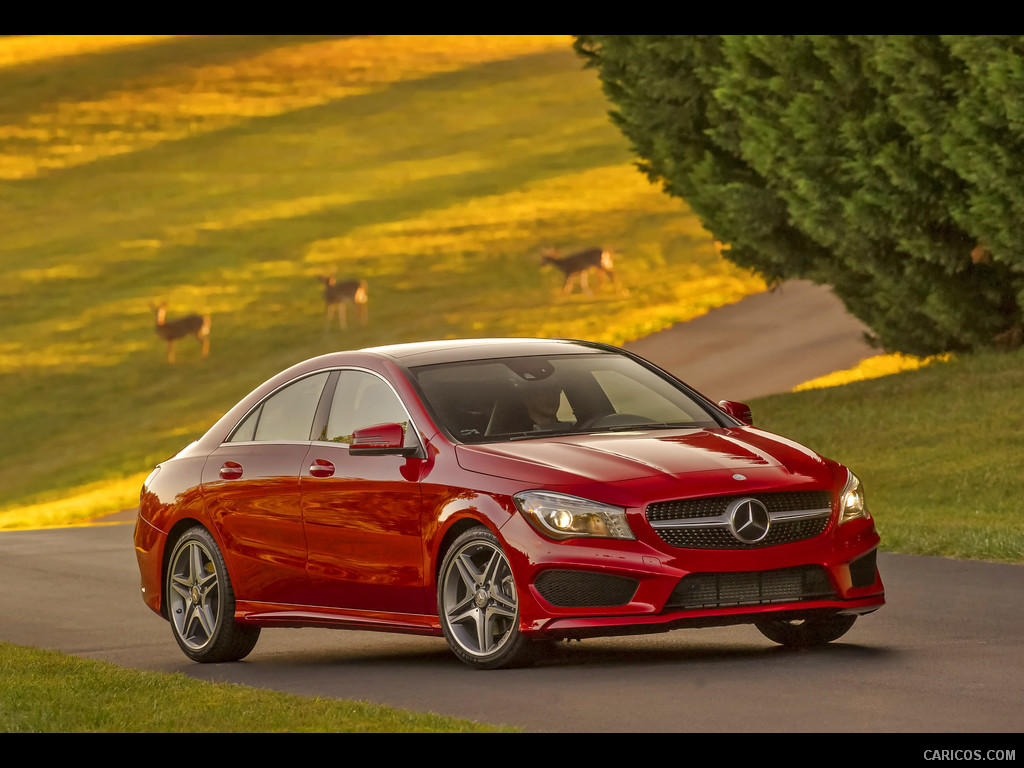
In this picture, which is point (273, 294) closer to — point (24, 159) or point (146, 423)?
point (146, 423)

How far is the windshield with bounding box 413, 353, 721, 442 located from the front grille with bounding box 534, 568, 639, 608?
1.03 meters

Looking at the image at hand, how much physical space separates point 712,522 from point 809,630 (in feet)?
4.57

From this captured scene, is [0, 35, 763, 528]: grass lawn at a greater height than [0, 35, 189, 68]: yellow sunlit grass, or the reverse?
[0, 35, 189, 68]: yellow sunlit grass

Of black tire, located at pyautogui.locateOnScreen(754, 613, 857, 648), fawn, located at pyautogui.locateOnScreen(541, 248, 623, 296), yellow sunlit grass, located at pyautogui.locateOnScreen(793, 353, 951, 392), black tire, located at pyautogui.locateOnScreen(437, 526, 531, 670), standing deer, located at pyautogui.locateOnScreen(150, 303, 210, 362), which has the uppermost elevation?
black tire, located at pyautogui.locateOnScreen(437, 526, 531, 670)

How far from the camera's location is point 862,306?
26.9 meters

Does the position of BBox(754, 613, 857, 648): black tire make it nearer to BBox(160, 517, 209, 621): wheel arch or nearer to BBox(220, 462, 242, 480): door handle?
BBox(220, 462, 242, 480): door handle

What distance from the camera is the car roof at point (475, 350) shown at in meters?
11.0

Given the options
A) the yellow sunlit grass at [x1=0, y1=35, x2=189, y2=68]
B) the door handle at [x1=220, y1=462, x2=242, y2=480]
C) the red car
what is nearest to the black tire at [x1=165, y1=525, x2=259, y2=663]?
the red car

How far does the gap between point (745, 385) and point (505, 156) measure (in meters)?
37.4

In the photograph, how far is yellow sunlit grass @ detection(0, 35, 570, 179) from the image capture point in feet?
252

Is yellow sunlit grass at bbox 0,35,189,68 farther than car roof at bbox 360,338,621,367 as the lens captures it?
Yes

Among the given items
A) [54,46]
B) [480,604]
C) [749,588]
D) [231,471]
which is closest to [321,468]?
[231,471]

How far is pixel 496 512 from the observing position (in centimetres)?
970

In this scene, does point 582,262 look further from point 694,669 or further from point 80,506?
point 694,669
